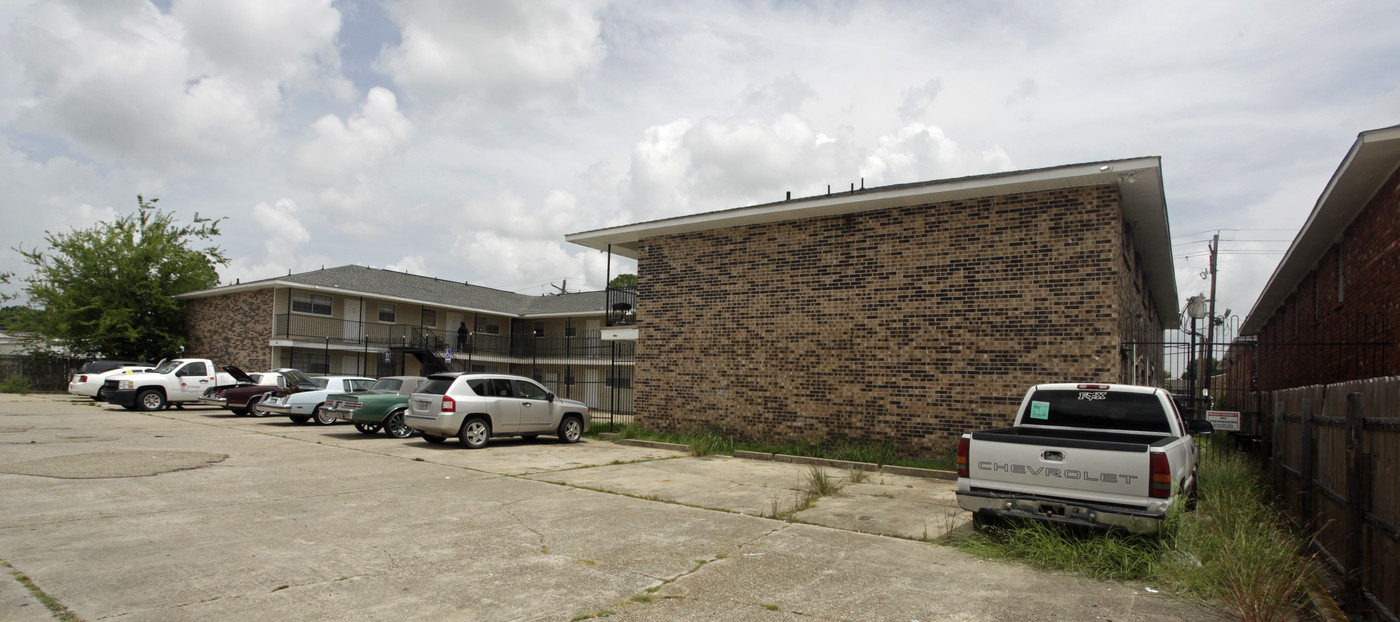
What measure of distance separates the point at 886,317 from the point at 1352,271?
7.05 meters

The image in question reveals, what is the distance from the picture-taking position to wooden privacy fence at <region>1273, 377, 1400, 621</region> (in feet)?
15.1

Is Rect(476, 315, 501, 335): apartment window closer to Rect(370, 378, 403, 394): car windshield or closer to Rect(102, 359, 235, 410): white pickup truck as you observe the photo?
Rect(102, 359, 235, 410): white pickup truck

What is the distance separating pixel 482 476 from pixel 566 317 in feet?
97.9

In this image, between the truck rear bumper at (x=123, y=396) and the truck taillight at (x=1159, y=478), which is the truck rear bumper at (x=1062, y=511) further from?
the truck rear bumper at (x=123, y=396)

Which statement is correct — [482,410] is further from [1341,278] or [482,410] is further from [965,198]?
[1341,278]

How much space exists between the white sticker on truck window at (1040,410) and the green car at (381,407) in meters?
12.8

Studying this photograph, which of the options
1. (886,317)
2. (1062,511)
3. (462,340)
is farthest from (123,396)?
(1062,511)

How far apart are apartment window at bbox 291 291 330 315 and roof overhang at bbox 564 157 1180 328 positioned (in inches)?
805

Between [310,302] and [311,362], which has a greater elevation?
[310,302]

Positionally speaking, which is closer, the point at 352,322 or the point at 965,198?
the point at 965,198

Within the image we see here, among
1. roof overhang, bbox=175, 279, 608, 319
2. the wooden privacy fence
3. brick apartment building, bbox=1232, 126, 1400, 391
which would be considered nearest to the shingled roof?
roof overhang, bbox=175, 279, 608, 319

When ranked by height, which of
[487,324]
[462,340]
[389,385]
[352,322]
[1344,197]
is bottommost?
[389,385]

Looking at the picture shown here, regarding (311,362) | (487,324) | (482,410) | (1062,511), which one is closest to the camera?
(1062,511)

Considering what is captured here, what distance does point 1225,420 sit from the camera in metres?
10.2
